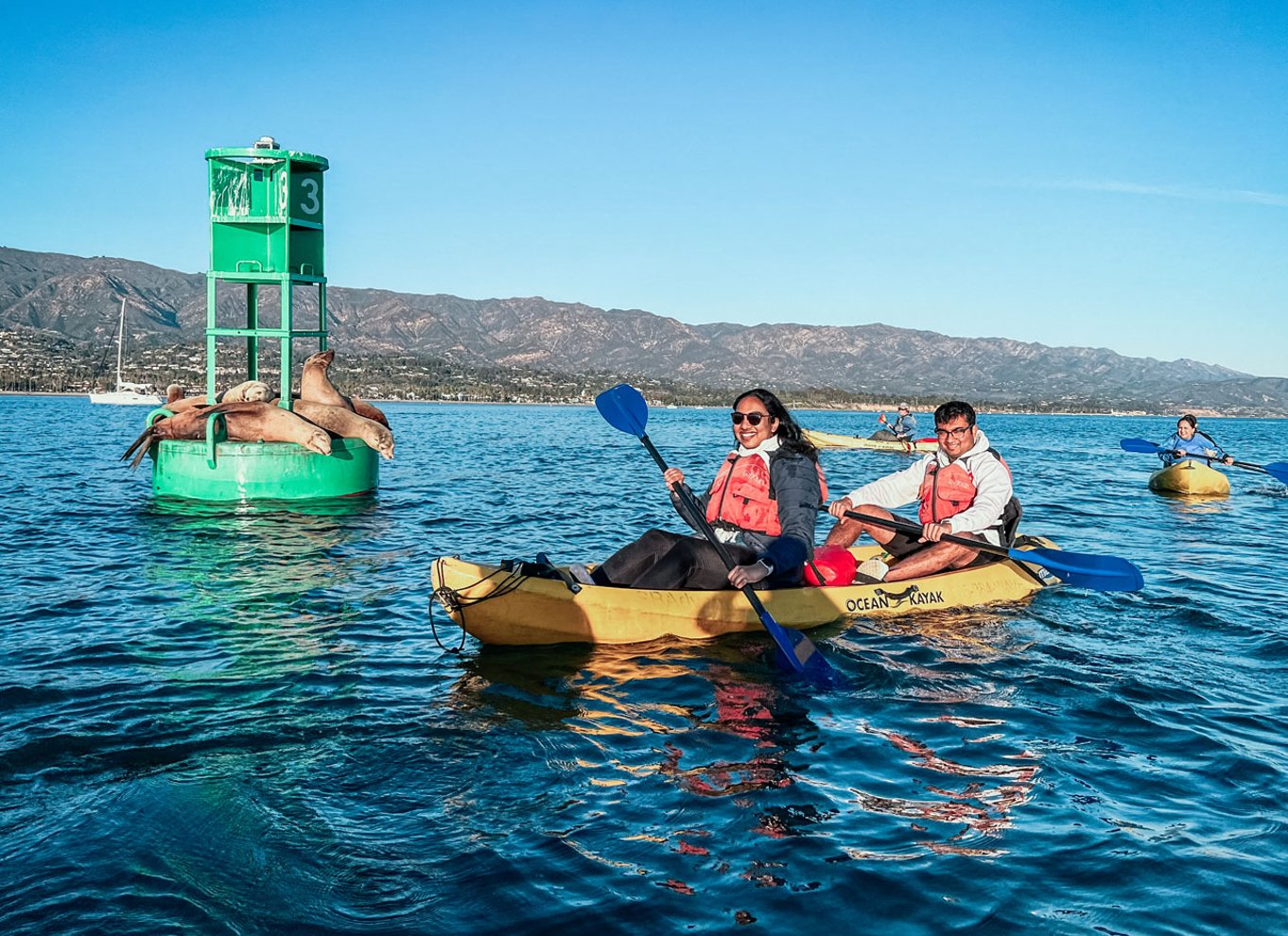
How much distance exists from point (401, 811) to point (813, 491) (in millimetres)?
4756

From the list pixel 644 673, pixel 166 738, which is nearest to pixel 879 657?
pixel 644 673

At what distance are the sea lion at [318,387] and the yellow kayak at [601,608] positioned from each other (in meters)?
10.9

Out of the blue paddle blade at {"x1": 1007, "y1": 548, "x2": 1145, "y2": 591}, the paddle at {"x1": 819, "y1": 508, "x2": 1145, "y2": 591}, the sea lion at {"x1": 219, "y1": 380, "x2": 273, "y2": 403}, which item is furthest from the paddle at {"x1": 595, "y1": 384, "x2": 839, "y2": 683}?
the sea lion at {"x1": 219, "y1": 380, "x2": 273, "y2": 403}

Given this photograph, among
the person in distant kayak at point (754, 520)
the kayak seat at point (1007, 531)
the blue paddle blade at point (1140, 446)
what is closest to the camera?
the person in distant kayak at point (754, 520)

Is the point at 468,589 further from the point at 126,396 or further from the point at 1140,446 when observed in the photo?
the point at 126,396

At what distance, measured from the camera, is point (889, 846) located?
5168 mm

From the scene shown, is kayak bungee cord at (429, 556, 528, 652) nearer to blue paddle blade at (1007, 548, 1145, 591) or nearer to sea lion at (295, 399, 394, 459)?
blue paddle blade at (1007, 548, 1145, 591)

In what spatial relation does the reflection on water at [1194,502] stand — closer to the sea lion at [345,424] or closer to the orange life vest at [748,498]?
the orange life vest at [748,498]

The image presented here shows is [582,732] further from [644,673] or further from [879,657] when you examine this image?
[879,657]

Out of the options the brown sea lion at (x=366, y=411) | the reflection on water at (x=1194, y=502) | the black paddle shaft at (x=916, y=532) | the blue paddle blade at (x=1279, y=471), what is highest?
the brown sea lion at (x=366, y=411)

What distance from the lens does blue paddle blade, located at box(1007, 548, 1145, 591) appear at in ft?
33.6

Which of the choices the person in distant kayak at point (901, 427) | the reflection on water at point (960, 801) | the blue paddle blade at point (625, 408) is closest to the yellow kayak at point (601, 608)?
the blue paddle blade at point (625, 408)

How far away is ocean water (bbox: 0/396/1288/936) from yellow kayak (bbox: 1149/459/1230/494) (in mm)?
12275

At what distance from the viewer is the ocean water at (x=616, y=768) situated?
4.55 meters
